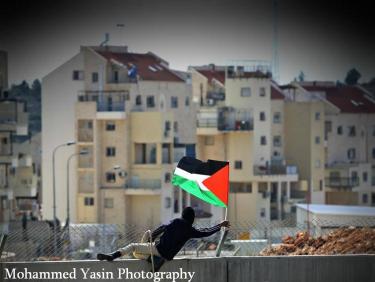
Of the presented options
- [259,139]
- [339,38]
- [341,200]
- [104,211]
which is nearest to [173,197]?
[104,211]

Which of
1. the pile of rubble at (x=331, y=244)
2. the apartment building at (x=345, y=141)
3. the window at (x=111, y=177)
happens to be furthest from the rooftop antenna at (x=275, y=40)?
the pile of rubble at (x=331, y=244)

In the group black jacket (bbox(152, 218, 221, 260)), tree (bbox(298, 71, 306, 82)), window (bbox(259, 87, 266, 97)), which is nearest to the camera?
black jacket (bbox(152, 218, 221, 260))

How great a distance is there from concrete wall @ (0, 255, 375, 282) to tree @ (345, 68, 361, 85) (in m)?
98.2

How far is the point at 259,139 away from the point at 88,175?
1380 centimetres

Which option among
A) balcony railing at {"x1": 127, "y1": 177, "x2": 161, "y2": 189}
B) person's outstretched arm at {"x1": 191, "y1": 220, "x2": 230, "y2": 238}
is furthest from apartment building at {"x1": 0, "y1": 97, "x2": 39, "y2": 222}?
person's outstretched arm at {"x1": 191, "y1": 220, "x2": 230, "y2": 238}

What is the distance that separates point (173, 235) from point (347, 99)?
7694 centimetres

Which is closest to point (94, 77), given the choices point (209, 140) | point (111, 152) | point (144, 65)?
point (111, 152)

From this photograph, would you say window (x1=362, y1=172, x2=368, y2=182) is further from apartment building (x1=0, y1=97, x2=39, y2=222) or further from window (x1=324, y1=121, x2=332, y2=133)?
apartment building (x1=0, y1=97, x2=39, y2=222)

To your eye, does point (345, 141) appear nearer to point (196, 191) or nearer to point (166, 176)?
point (166, 176)

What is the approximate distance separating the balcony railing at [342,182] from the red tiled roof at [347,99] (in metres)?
5.22

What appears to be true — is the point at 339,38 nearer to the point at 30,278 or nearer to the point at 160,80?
the point at 160,80

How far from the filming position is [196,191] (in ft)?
62.0

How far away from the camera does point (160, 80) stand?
7419cm

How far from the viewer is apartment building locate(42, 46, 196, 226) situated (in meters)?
70.6
